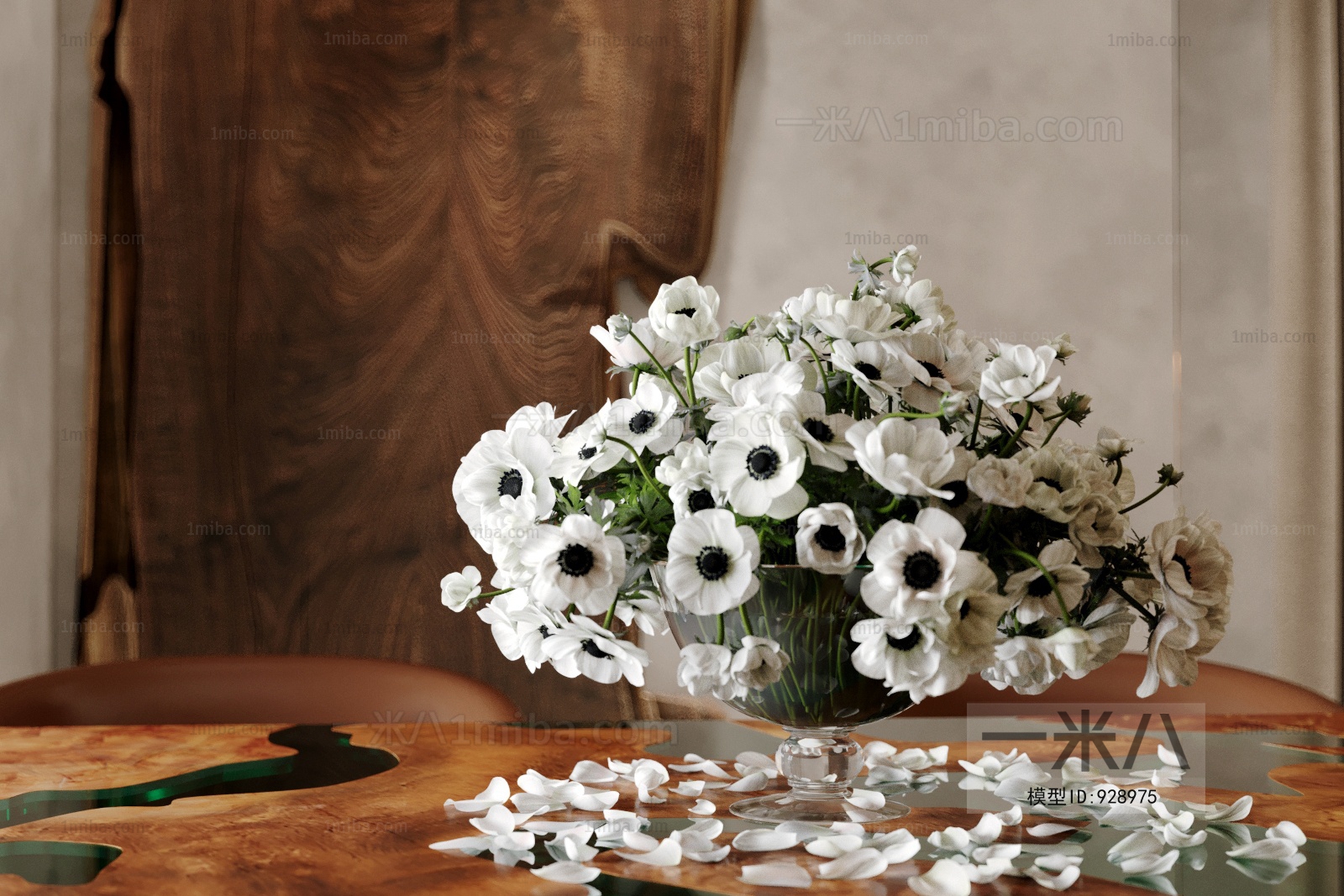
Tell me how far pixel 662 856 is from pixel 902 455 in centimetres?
32

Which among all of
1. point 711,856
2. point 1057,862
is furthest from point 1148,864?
point 711,856

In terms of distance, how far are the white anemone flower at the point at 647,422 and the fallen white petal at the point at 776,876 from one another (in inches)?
11.9

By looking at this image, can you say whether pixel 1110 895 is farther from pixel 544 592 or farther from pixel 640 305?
pixel 640 305

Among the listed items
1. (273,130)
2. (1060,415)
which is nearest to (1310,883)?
(1060,415)

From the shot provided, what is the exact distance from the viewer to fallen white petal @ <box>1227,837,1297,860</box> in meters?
0.75

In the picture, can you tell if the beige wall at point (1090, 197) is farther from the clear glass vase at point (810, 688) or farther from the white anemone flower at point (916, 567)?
the white anemone flower at point (916, 567)

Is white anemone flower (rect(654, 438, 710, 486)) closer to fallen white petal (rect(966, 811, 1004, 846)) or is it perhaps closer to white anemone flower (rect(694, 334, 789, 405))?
white anemone flower (rect(694, 334, 789, 405))

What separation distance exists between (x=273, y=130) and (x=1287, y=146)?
253 cm

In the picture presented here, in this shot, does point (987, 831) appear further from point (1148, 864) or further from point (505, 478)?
point (505, 478)

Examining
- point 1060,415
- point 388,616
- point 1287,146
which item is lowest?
point 388,616

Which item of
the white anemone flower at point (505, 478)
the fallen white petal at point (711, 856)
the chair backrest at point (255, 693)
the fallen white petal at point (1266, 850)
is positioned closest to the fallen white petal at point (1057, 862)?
the fallen white petal at point (1266, 850)

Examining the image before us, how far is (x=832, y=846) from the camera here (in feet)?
2.45

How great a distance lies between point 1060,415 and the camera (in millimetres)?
851

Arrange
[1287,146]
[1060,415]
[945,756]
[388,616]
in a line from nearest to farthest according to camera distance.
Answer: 1. [1060,415]
2. [945,756]
3. [388,616]
4. [1287,146]
